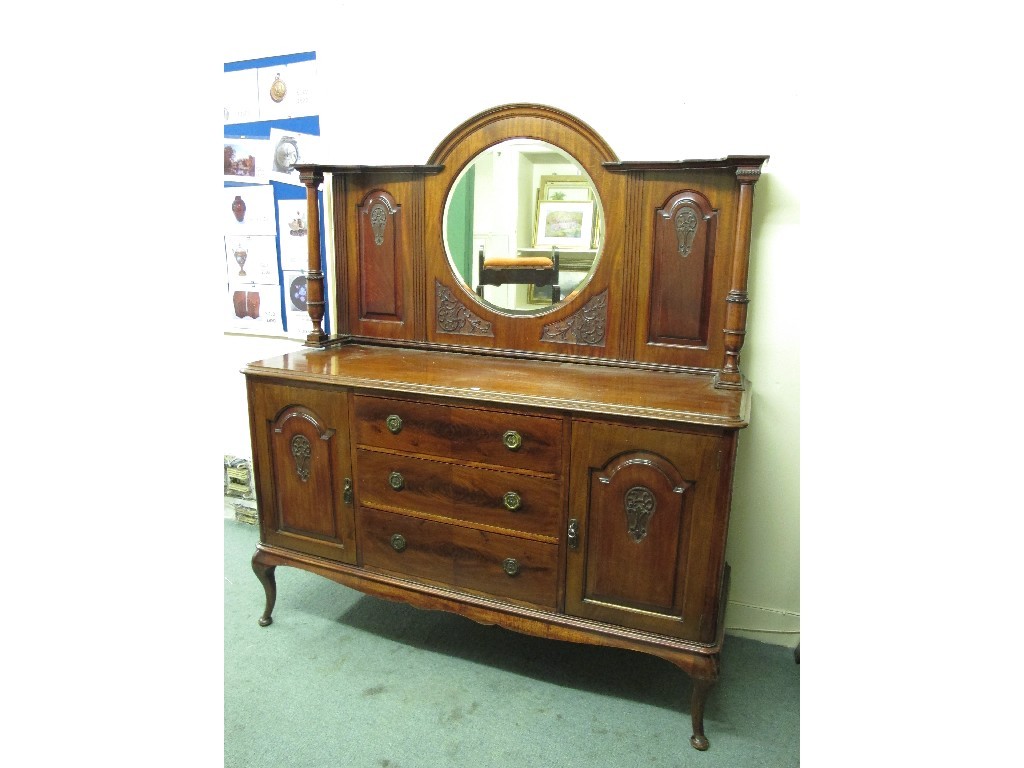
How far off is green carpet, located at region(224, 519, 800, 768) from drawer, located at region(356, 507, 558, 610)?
11.6 inches

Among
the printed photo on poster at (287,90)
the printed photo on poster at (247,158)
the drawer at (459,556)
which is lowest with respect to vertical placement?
the drawer at (459,556)

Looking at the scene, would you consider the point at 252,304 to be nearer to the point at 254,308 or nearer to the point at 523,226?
the point at 254,308

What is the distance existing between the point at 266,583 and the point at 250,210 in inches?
56.9

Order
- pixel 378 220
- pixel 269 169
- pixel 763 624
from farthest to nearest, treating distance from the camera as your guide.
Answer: pixel 269 169, pixel 378 220, pixel 763 624

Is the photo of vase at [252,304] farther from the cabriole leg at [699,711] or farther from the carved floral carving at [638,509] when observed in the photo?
the cabriole leg at [699,711]

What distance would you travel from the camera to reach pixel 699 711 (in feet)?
5.08

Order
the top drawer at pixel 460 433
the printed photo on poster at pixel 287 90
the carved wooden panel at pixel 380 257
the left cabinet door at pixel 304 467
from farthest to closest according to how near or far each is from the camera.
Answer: the printed photo on poster at pixel 287 90, the carved wooden panel at pixel 380 257, the left cabinet door at pixel 304 467, the top drawer at pixel 460 433

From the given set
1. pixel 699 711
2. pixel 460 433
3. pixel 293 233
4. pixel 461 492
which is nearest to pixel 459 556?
pixel 461 492

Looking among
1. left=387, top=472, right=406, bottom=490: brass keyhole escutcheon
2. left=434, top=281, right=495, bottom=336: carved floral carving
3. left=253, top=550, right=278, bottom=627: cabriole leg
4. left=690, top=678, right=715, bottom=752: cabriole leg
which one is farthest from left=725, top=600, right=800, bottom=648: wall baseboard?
left=253, top=550, right=278, bottom=627: cabriole leg

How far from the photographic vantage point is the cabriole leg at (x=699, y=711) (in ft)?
5.01

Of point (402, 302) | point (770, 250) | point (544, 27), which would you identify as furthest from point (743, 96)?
point (402, 302)

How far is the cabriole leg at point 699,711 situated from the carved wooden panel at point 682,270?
90cm

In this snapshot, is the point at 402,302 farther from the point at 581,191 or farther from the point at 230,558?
the point at 230,558

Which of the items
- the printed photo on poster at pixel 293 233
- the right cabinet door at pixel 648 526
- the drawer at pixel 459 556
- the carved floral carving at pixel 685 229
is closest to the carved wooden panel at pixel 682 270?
the carved floral carving at pixel 685 229
